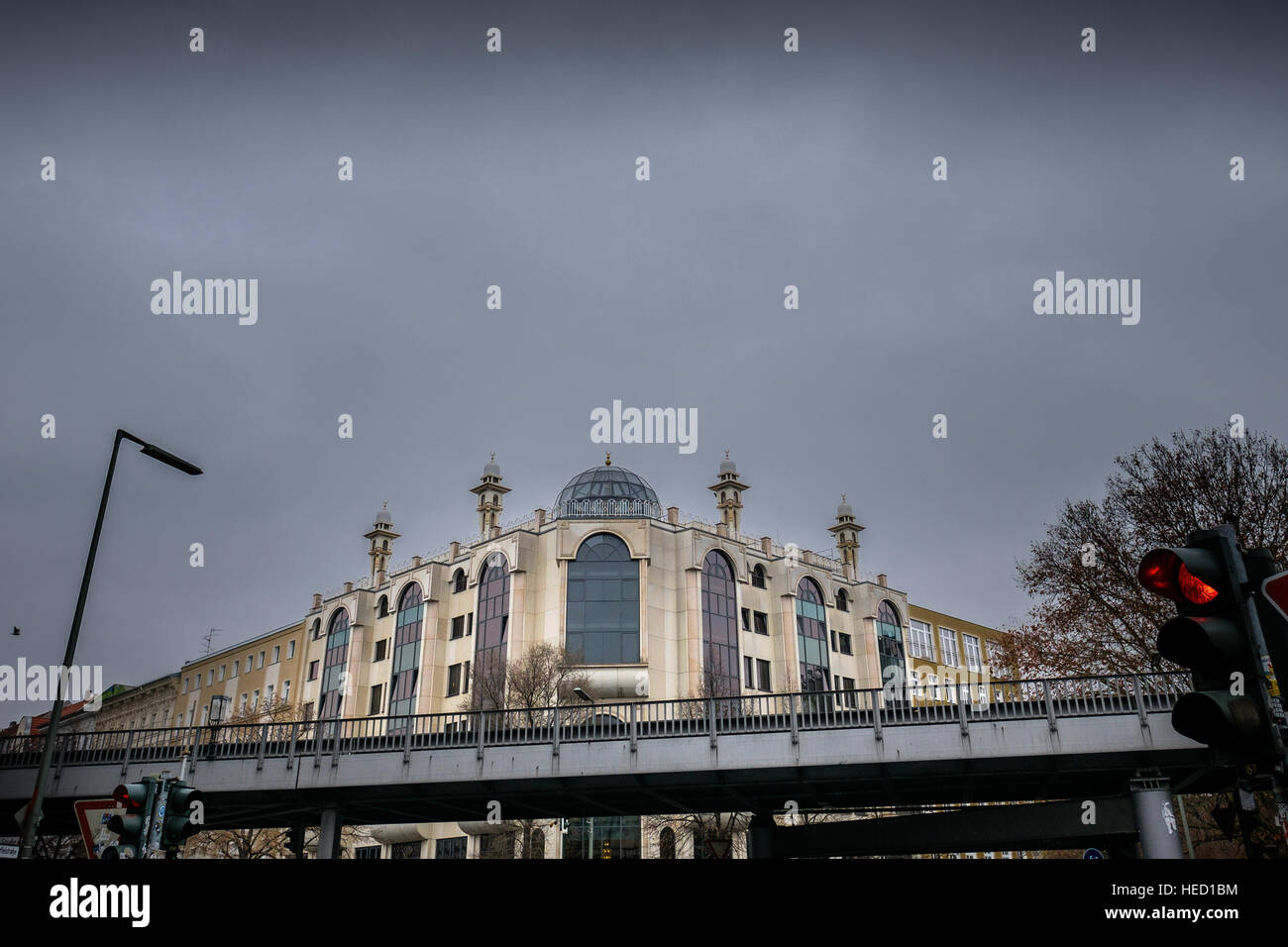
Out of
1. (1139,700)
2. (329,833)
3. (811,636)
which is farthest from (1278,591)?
(811,636)

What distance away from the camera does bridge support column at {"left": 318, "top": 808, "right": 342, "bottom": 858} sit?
3203 centimetres

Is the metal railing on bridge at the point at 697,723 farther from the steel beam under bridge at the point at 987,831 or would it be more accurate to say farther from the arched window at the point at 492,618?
the arched window at the point at 492,618

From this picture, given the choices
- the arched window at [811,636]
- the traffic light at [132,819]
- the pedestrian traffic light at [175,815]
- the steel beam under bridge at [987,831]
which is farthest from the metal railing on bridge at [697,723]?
the arched window at [811,636]

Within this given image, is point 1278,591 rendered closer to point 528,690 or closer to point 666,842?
point 528,690

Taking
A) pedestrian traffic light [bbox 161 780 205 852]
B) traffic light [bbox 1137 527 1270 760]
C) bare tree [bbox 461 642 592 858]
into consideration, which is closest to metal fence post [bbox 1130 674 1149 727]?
pedestrian traffic light [bbox 161 780 205 852]

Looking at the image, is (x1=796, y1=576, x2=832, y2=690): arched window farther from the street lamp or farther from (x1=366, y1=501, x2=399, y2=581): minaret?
the street lamp

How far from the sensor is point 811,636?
72.0 m

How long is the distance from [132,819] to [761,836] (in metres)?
27.1

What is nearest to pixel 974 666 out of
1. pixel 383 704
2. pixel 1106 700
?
pixel 383 704

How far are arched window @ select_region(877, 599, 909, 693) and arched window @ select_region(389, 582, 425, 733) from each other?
36.7m

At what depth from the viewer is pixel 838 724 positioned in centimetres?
2822
